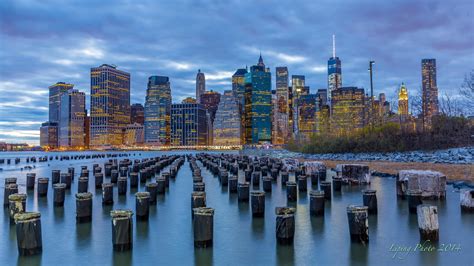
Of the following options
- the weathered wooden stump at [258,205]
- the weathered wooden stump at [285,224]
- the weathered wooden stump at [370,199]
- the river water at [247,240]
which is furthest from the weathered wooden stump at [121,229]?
the weathered wooden stump at [370,199]

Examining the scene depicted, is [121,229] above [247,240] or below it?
above

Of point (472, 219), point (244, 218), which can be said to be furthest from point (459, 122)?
point (244, 218)

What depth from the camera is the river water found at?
888 cm

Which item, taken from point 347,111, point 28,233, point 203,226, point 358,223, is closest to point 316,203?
point 358,223

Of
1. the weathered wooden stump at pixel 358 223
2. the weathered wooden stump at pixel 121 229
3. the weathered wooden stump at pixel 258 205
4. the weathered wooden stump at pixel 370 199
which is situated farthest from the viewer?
the weathered wooden stump at pixel 258 205

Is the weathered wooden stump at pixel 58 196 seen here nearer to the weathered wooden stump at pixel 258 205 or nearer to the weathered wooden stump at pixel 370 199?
the weathered wooden stump at pixel 258 205

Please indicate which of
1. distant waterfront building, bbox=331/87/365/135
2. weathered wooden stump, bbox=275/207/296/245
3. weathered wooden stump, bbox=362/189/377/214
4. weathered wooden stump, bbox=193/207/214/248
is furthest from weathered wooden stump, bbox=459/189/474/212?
distant waterfront building, bbox=331/87/365/135

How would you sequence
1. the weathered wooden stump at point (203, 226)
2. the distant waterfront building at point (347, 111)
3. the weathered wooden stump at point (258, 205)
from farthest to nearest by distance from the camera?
the distant waterfront building at point (347, 111) → the weathered wooden stump at point (258, 205) → the weathered wooden stump at point (203, 226)

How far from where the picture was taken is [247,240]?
424 inches

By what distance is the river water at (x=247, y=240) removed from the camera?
8883mm

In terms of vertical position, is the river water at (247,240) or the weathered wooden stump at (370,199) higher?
the weathered wooden stump at (370,199)

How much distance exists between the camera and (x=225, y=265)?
853 centimetres

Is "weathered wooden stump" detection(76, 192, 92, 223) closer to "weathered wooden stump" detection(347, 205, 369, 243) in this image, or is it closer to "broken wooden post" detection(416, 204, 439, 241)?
"weathered wooden stump" detection(347, 205, 369, 243)

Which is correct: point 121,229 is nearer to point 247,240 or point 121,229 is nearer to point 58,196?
point 247,240
